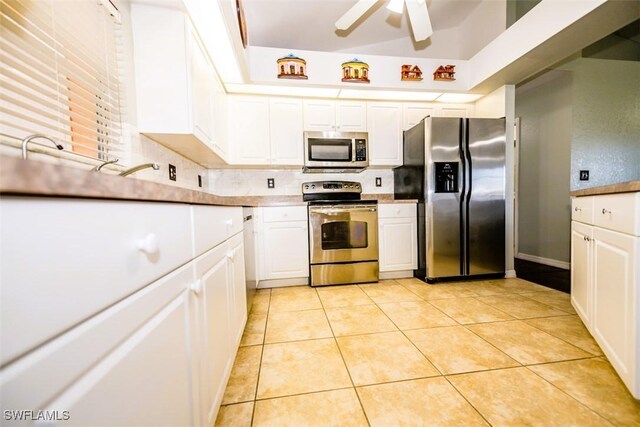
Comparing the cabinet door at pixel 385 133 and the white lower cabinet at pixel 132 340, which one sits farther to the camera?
the cabinet door at pixel 385 133

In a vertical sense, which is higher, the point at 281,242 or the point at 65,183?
the point at 65,183

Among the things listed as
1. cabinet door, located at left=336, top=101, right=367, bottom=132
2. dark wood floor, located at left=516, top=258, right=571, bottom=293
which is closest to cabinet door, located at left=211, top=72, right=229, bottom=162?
cabinet door, located at left=336, top=101, right=367, bottom=132

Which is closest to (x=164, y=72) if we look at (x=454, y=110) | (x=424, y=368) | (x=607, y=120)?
(x=424, y=368)

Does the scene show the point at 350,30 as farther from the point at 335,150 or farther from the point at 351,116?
the point at 335,150

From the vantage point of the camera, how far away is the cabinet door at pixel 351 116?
297cm

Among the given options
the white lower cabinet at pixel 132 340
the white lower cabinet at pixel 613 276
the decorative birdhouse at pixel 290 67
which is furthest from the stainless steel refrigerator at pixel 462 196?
the white lower cabinet at pixel 132 340

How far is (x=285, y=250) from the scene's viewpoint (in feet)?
8.71

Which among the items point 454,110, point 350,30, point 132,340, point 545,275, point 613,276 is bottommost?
point 545,275

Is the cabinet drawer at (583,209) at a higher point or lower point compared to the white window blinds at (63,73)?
lower

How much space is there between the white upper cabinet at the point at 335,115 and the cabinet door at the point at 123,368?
256 centimetres

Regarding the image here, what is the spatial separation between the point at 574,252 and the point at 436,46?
3.02m

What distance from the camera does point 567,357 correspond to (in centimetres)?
134

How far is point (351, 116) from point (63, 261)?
9.94 ft

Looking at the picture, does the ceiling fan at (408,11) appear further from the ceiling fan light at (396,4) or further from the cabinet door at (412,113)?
the cabinet door at (412,113)
